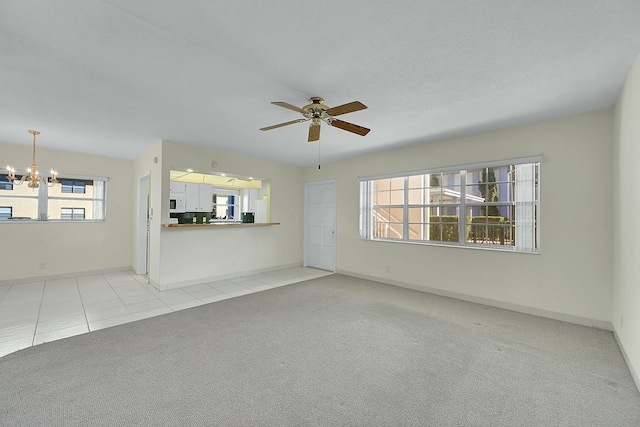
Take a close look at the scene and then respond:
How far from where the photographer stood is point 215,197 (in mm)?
8641

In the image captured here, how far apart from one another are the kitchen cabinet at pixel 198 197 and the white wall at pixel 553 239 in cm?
542

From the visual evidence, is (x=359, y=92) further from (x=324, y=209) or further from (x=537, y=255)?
(x=324, y=209)

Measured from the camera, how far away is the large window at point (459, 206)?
357cm

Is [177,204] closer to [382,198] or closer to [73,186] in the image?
[73,186]

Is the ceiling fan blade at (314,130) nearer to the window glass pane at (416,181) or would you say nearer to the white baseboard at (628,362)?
the window glass pane at (416,181)

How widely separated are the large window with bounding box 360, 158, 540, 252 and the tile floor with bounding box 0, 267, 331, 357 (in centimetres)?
203

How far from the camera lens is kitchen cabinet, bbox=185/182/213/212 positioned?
6848mm

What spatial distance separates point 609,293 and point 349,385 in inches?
127

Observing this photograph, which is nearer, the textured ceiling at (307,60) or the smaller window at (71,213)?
the textured ceiling at (307,60)

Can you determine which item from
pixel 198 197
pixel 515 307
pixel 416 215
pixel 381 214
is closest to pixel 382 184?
pixel 381 214

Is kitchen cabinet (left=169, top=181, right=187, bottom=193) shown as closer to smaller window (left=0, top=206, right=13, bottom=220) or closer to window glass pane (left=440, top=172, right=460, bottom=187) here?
smaller window (left=0, top=206, right=13, bottom=220)

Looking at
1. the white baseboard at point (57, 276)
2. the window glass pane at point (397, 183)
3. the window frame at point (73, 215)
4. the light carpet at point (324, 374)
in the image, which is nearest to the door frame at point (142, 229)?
the white baseboard at point (57, 276)

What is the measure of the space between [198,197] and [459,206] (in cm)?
607

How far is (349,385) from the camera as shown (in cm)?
200
